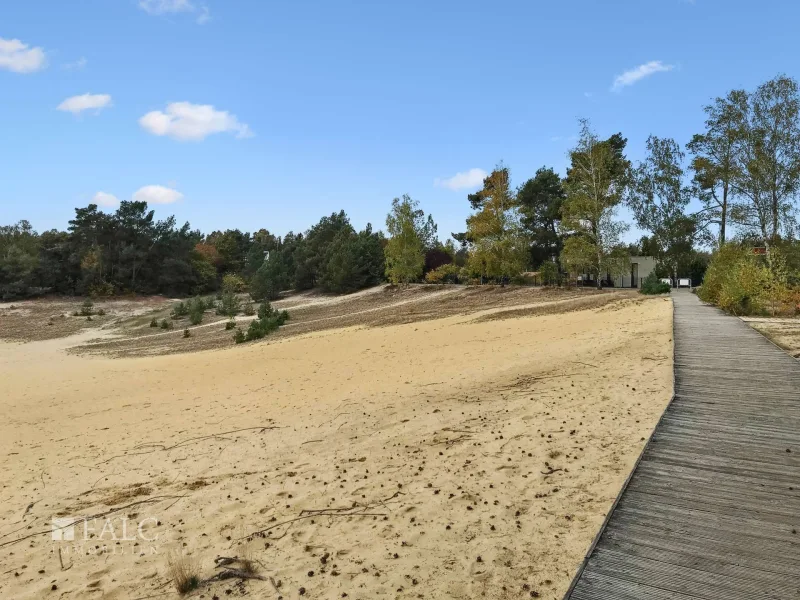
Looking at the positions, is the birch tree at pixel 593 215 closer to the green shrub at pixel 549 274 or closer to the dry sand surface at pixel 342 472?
the green shrub at pixel 549 274

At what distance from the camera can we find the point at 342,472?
18.7 ft

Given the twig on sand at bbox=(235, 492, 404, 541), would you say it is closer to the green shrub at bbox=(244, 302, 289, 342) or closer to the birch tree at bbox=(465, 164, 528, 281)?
the green shrub at bbox=(244, 302, 289, 342)

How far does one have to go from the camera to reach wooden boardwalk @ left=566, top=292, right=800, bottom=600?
298 cm

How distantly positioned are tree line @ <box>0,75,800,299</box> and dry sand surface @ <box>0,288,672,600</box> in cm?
1454

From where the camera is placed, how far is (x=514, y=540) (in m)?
3.89

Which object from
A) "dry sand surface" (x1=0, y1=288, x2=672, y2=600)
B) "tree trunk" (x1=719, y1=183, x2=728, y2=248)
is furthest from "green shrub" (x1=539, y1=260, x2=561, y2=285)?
"dry sand surface" (x1=0, y1=288, x2=672, y2=600)

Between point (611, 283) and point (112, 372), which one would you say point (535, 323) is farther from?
point (611, 283)

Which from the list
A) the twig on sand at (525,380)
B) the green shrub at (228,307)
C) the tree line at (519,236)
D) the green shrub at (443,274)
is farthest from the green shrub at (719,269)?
the green shrub at (228,307)

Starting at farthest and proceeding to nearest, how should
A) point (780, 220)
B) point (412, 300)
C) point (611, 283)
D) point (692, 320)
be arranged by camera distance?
1. point (611, 283)
2. point (412, 300)
3. point (780, 220)
4. point (692, 320)

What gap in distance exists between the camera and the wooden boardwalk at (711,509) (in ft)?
9.77

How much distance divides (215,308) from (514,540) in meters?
41.0

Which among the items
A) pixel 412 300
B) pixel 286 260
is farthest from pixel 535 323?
pixel 286 260

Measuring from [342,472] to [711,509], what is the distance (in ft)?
11.8

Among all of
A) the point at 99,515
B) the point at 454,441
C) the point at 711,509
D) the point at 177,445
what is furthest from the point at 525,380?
the point at 99,515
